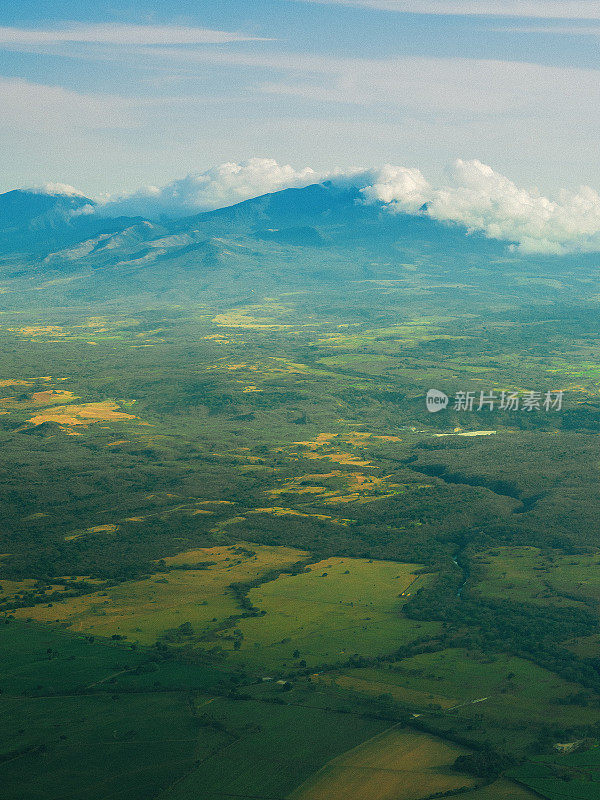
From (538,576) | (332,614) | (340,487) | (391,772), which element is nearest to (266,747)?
(391,772)

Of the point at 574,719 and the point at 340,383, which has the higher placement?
the point at 340,383

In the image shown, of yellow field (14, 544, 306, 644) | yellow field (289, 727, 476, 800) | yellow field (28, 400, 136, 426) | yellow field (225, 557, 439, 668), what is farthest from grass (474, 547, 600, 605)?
yellow field (28, 400, 136, 426)

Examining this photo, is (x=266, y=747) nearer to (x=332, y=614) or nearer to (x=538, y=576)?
(x=332, y=614)

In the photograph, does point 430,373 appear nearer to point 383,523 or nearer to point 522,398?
point 522,398

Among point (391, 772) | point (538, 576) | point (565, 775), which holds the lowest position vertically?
point (391, 772)

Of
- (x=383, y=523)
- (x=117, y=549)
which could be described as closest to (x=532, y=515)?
(x=383, y=523)

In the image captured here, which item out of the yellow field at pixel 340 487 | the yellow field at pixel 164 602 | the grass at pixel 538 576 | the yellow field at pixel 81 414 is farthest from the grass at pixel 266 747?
the yellow field at pixel 81 414

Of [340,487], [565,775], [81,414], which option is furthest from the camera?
[81,414]
